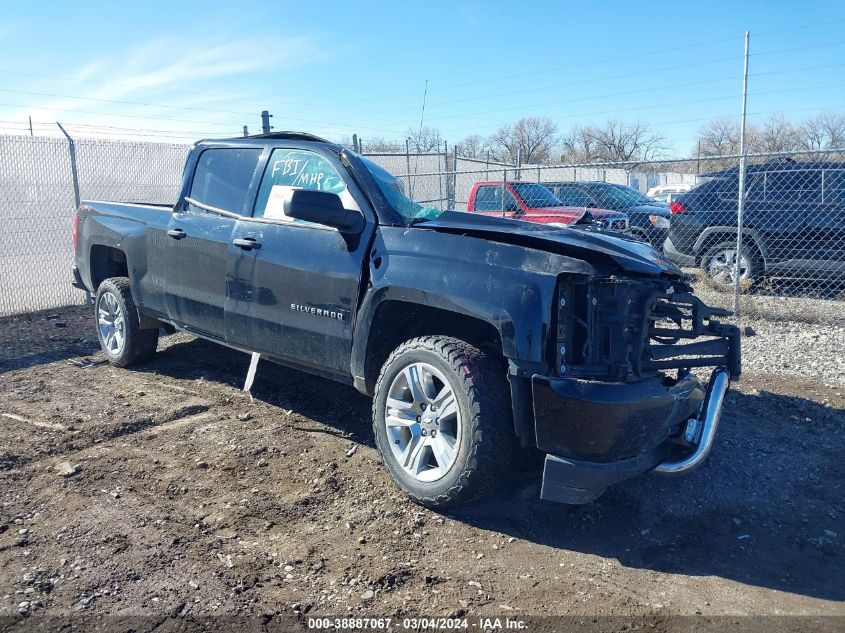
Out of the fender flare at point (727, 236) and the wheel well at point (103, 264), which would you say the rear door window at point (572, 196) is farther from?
the wheel well at point (103, 264)

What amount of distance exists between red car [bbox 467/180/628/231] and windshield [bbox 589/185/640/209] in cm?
70

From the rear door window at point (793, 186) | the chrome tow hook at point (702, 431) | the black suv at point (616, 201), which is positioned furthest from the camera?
the black suv at point (616, 201)

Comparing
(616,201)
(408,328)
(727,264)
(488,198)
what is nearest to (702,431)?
(408,328)

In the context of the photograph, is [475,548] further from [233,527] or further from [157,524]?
[157,524]

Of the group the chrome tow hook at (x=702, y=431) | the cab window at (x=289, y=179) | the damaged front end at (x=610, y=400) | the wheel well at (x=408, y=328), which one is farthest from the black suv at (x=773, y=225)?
the cab window at (x=289, y=179)

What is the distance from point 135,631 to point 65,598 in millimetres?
430

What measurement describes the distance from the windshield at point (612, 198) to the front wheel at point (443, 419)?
33.7 ft

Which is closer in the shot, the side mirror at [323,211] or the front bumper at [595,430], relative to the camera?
the front bumper at [595,430]

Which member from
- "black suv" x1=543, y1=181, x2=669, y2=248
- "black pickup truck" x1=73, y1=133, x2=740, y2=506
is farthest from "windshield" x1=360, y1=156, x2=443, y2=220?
"black suv" x1=543, y1=181, x2=669, y2=248

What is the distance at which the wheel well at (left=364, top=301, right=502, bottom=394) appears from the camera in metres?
4.00

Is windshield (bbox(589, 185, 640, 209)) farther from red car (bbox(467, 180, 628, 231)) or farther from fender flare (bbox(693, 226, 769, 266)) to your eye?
fender flare (bbox(693, 226, 769, 266))

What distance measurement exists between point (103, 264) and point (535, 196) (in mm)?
7998

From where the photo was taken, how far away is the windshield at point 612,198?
43.4 feet

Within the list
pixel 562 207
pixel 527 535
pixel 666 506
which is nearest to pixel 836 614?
pixel 666 506
